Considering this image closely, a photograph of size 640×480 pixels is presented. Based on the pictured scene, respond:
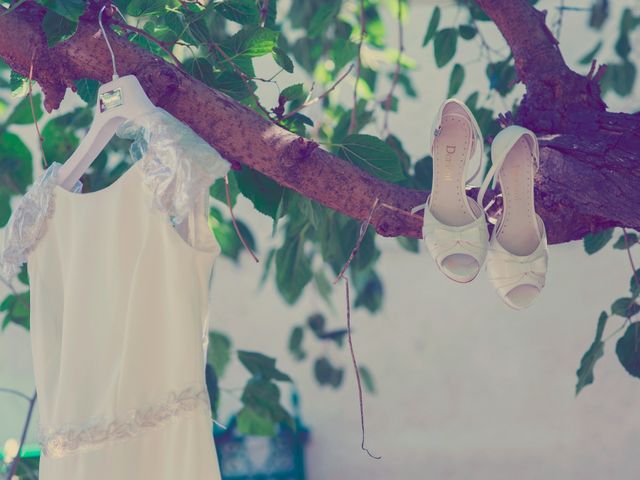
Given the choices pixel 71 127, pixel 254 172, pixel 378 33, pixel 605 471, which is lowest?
pixel 605 471

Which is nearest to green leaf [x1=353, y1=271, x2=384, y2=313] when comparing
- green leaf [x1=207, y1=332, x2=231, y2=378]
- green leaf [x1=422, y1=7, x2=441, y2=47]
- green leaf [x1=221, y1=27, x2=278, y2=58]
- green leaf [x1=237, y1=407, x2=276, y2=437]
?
green leaf [x1=207, y1=332, x2=231, y2=378]

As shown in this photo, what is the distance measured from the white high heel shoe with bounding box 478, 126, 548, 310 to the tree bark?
35mm

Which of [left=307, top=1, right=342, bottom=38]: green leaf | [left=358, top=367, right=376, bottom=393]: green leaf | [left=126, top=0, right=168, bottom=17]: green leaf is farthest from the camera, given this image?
[left=358, top=367, right=376, bottom=393]: green leaf

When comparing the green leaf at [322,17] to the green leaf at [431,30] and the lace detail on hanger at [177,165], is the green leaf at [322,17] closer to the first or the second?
the green leaf at [431,30]

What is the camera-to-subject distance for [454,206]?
3.53ft

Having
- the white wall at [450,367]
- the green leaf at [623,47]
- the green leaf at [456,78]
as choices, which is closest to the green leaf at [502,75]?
the green leaf at [456,78]

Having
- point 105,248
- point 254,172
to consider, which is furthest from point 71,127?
point 105,248

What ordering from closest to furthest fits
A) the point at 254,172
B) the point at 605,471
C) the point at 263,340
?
the point at 254,172
the point at 605,471
the point at 263,340

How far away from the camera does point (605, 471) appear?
2668 millimetres

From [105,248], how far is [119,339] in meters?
0.11

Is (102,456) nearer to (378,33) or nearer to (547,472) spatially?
(378,33)

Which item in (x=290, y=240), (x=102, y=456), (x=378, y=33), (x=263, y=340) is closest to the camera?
(x=102, y=456)

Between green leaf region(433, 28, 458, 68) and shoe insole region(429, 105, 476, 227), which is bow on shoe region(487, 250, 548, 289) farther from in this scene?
green leaf region(433, 28, 458, 68)

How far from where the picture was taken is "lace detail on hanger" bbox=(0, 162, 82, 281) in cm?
105
